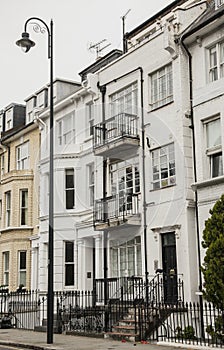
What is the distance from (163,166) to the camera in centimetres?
1978

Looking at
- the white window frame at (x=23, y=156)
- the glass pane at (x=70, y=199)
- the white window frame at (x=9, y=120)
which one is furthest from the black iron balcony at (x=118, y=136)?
the white window frame at (x=9, y=120)

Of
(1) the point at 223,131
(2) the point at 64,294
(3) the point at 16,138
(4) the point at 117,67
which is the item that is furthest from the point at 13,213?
(1) the point at 223,131

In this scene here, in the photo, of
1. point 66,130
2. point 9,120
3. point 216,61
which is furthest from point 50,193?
point 9,120

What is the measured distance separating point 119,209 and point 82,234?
10.3 feet

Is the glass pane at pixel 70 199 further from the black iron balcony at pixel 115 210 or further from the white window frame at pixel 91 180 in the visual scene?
the black iron balcony at pixel 115 210

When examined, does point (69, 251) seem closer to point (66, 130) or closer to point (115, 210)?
point (115, 210)

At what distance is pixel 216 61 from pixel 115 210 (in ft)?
23.1

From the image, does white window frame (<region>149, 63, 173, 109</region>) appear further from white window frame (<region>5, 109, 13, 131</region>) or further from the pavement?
white window frame (<region>5, 109, 13, 131</region>)

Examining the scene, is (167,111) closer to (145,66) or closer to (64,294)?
(145,66)

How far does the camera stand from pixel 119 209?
21.4 metres

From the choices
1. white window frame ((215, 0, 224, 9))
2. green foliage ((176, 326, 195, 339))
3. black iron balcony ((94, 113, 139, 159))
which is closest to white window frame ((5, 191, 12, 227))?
black iron balcony ((94, 113, 139, 159))

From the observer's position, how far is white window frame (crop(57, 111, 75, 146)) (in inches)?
1023

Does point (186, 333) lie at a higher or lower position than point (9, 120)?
lower

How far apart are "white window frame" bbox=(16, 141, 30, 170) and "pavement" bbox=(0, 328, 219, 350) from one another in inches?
498
